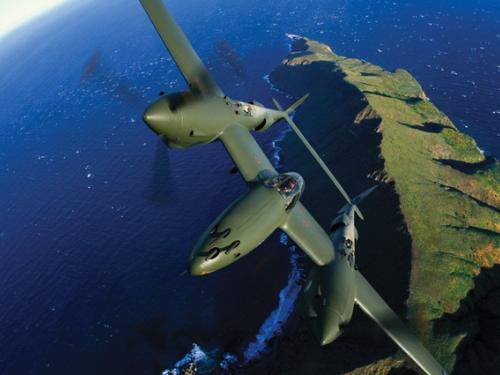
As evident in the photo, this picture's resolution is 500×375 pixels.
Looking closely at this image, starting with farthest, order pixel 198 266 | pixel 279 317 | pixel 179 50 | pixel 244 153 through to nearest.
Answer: pixel 279 317 < pixel 244 153 < pixel 179 50 < pixel 198 266

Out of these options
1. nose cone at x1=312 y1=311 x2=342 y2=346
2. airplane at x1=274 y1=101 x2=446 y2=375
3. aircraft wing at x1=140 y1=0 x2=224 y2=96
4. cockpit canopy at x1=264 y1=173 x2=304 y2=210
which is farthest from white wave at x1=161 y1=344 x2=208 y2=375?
aircraft wing at x1=140 y1=0 x2=224 y2=96

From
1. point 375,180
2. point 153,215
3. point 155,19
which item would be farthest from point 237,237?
point 153,215

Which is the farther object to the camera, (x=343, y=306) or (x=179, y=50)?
(x=179, y=50)

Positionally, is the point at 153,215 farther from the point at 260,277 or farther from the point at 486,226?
the point at 486,226

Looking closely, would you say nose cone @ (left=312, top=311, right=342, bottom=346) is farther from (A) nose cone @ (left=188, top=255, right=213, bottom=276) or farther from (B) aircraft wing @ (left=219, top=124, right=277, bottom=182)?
(B) aircraft wing @ (left=219, top=124, right=277, bottom=182)

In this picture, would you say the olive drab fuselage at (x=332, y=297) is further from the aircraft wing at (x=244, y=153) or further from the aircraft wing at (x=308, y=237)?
the aircraft wing at (x=244, y=153)

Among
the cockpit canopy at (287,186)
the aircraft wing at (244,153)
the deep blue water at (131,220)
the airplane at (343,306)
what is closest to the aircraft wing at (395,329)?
the airplane at (343,306)

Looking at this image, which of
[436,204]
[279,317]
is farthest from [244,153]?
[436,204]

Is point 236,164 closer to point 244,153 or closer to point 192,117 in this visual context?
point 244,153
